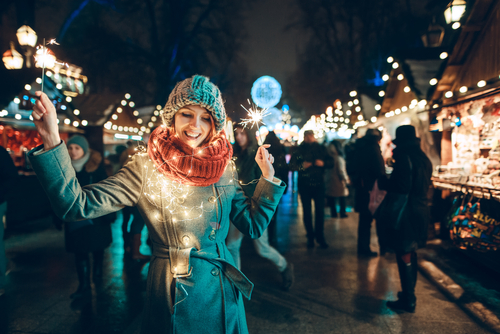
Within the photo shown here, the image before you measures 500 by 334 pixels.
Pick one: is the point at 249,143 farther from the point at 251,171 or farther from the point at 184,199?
the point at 184,199

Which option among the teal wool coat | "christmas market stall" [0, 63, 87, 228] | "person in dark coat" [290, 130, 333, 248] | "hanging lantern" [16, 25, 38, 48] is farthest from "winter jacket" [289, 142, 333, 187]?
"hanging lantern" [16, 25, 38, 48]

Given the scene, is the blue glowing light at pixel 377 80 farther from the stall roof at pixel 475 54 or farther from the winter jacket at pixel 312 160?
the winter jacket at pixel 312 160

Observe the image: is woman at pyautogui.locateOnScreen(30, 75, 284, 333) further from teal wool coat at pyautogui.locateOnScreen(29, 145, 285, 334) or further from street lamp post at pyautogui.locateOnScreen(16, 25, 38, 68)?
street lamp post at pyautogui.locateOnScreen(16, 25, 38, 68)

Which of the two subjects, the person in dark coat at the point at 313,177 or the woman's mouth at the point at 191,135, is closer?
the woman's mouth at the point at 191,135

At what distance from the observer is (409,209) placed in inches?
148

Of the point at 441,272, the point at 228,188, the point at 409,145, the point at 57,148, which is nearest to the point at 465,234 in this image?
the point at 441,272

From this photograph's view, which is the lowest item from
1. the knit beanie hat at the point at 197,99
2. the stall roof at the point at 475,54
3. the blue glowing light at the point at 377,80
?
the knit beanie hat at the point at 197,99

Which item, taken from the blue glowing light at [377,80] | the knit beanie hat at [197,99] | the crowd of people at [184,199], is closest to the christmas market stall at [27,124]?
the knit beanie hat at [197,99]

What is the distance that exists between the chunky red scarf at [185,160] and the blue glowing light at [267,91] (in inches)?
85.5

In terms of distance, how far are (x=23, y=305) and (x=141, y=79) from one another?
72.3 feet

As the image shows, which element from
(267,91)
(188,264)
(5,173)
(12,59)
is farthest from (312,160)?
(12,59)

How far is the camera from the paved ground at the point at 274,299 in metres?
3.49

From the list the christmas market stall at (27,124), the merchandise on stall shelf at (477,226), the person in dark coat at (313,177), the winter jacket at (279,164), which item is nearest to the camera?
the winter jacket at (279,164)

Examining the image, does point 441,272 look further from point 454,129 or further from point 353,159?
point 454,129
